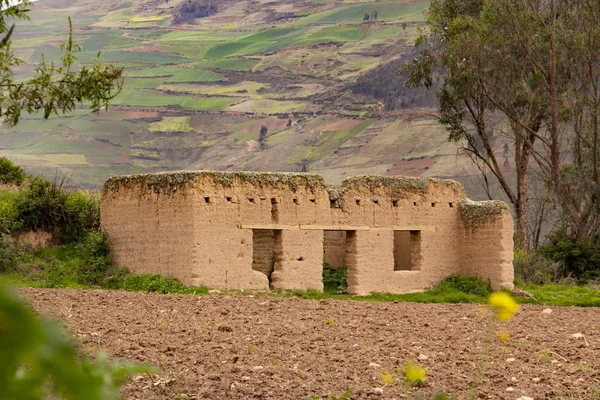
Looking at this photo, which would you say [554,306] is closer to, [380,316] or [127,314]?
[380,316]

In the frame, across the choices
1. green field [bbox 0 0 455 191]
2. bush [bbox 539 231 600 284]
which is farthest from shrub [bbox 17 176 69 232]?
green field [bbox 0 0 455 191]

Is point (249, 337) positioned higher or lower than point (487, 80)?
lower

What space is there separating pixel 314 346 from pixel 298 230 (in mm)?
7201

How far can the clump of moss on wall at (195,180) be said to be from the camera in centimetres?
1734

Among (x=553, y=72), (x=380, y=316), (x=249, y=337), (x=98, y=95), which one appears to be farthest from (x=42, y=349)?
(x=553, y=72)

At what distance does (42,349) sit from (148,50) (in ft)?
337

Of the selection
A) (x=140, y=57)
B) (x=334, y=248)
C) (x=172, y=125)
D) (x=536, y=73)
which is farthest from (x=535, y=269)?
(x=140, y=57)

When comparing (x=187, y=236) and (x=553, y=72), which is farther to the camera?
(x=553, y=72)

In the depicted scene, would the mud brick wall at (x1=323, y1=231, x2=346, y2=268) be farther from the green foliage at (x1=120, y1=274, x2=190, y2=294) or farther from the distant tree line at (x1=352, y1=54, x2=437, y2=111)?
the distant tree line at (x1=352, y1=54, x2=437, y2=111)

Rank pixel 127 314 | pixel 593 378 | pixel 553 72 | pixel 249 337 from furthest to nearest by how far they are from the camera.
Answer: pixel 553 72 → pixel 127 314 → pixel 249 337 → pixel 593 378

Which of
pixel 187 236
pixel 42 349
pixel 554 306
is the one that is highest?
pixel 42 349

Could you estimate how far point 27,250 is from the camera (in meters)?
19.5

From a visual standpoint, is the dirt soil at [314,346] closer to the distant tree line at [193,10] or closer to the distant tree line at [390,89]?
the distant tree line at [390,89]

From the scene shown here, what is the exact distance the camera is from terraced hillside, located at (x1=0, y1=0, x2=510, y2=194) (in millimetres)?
78875
